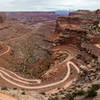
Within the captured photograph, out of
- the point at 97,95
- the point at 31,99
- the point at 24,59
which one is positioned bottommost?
the point at 24,59

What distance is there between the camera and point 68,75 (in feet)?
99.5

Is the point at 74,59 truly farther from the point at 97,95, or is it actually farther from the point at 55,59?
the point at 97,95

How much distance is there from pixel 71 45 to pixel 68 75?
17.7m

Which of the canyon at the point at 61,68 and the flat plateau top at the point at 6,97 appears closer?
the flat plateau top at the point at 6,97

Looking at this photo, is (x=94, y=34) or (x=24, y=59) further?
(x=24, y=59)

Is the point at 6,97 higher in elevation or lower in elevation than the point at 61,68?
higher

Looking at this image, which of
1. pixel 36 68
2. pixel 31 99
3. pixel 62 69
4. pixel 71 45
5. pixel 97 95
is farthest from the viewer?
pixel 71 45

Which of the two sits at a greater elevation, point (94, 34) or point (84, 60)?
point (94, 34)

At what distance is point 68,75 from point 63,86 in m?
4.79

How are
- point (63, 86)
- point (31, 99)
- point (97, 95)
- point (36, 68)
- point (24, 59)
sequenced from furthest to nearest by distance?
point (24, 59) < point (36, 68) < point (63, 86) < point (31, 99) < point (97, 95)

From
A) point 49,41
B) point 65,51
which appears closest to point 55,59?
point 65,51

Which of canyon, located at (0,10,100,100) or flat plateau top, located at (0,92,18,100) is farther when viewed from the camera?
canyon, located at (0,10,100,100)

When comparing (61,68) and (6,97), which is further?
(61,68)

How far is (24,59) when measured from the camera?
52344 mm
